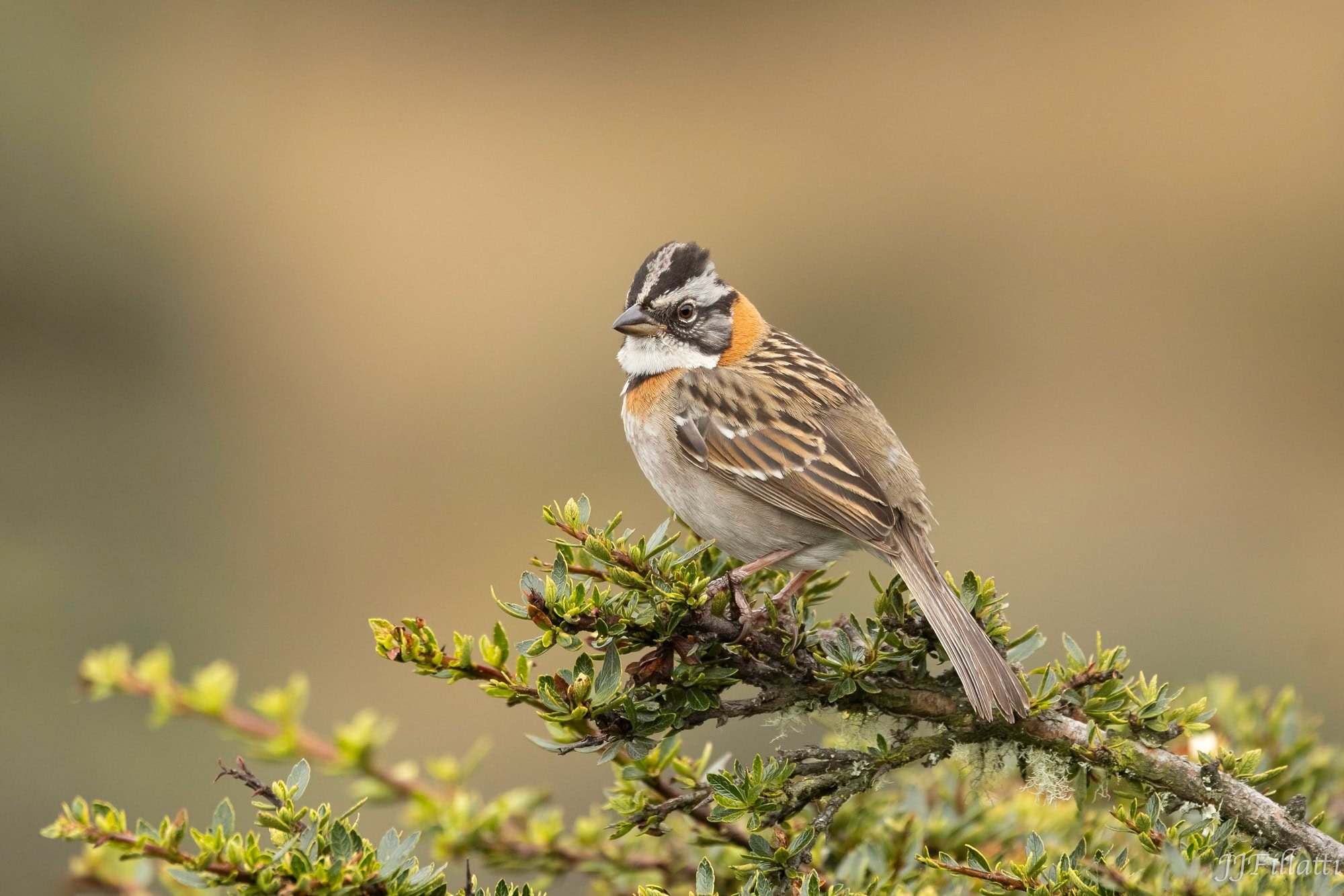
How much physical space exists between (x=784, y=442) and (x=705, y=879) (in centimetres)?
216

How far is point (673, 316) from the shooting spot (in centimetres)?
479

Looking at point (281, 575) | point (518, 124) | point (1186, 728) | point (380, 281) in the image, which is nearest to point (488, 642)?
point (1186, 728)

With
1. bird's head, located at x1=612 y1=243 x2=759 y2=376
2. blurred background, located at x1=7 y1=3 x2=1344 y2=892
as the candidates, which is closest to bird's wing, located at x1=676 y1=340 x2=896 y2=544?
bird's head, located at x1=612 y1=243 x2=759 y2=376

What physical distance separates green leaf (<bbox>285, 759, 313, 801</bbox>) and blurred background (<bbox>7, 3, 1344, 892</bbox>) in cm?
545

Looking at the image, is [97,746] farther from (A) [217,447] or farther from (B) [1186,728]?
(B) [1186,728]

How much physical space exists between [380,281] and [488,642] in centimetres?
1065

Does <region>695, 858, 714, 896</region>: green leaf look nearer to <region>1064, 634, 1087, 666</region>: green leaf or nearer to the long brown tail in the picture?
the long brown tail

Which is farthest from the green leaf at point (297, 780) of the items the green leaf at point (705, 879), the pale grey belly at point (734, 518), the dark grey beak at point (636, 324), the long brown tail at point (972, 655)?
the dark grey beak at point (636, 324)

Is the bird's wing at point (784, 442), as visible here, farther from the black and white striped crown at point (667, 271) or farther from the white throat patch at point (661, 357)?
the black and white striped crown at point (667, 271)

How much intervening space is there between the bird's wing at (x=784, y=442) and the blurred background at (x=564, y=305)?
374 centimetres

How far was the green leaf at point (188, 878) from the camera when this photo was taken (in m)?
2.27

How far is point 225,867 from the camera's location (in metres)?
2.28

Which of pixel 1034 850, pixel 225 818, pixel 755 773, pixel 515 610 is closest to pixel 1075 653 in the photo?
pixel 1034 850

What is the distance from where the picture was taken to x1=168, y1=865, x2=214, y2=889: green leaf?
227cm
